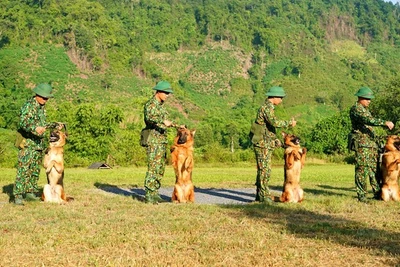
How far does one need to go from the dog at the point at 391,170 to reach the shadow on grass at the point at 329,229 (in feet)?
7.81

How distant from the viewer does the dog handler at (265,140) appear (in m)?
9.85

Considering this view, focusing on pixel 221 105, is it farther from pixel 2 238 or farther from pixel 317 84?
pixel 2 238

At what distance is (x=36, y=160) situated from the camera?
963 cm

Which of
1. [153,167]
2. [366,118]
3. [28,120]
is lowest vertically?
[153,167]

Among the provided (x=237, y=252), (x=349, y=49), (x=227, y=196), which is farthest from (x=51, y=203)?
(x=349, y=49)

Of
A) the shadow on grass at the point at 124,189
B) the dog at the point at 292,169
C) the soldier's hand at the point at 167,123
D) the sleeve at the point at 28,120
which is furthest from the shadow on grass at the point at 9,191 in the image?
the dog at the point at 292,169

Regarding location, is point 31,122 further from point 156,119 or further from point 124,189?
point 124,189

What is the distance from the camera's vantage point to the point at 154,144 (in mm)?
9641

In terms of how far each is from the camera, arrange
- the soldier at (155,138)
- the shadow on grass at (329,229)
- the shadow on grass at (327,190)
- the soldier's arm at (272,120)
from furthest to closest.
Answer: the shadow on grass at (327,190) → the soldier's arm at (272,120) → the soldier at (155,138) → the shadow on grass at (329,229)

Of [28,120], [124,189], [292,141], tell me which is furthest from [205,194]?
[28,120]

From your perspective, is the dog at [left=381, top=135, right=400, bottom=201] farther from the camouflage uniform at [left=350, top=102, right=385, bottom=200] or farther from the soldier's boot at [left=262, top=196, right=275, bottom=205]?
the soldier's boot at [left=262, top=196, right=275, bottom=205]

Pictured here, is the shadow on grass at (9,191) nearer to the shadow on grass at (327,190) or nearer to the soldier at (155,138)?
the soldier at (155,138)

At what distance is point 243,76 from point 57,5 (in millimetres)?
45691

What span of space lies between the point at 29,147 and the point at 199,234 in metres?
4.43
